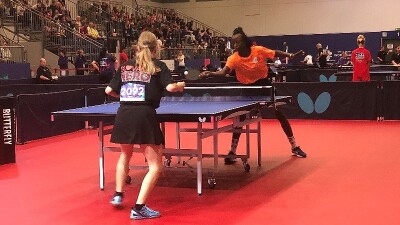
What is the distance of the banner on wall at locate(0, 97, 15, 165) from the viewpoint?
9281 mm

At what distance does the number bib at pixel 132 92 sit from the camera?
5.97 m

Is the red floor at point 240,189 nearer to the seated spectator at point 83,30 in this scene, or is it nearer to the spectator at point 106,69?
the spectator at point 106,69

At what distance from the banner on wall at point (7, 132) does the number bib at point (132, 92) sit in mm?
3930

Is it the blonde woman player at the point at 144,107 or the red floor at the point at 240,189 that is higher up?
the blonde woman player at the point at 144,107

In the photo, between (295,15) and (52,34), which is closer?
(52,34)

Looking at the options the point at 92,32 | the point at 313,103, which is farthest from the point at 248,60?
the point at 92,32

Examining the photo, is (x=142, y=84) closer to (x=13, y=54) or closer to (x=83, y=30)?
(x=13, y=54)

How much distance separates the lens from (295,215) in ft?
19.5

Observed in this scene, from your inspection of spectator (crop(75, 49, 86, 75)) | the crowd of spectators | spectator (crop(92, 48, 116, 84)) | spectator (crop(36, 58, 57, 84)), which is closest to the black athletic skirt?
spectator (crop(36, 58, 57, 84))

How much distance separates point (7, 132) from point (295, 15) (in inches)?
1158

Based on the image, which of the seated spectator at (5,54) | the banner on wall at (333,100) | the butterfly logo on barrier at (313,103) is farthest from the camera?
the seated spectator at (5,54)

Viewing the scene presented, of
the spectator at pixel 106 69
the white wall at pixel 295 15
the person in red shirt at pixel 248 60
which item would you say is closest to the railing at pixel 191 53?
the white wall at pixel 295 15

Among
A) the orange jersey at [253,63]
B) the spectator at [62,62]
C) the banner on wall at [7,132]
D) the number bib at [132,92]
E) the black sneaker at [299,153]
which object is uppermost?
the spectator at [62,62]

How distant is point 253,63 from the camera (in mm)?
8711
